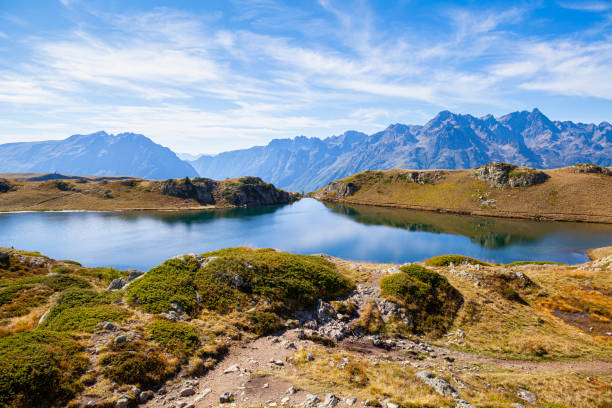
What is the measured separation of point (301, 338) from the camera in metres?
20.3

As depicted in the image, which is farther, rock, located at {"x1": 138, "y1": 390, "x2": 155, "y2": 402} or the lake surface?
the lake surface

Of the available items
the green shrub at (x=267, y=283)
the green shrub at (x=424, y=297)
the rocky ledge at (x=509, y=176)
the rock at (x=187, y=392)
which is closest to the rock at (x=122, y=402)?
the rock at (x=187, y=392)

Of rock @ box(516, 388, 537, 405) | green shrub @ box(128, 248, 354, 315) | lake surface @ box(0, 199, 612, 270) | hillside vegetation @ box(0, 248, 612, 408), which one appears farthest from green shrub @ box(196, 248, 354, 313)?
lake surface @ box(0, 199, 612, 270)

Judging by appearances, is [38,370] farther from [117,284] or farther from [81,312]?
[117,284]

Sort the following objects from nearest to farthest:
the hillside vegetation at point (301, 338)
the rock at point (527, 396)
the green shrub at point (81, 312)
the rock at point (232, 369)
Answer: the hillside vegetation at point (301, 338)
the rock at point (527, 396)
the rock at point (232, 369)
the green shrub at point (81, 312)

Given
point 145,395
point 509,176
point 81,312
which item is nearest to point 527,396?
point 145,395

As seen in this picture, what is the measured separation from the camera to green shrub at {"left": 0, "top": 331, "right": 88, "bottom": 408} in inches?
438

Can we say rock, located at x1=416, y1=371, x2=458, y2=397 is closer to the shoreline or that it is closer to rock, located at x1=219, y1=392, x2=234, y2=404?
rock, located at x1=219, y1=392, x2=234, y2=404

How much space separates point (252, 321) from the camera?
21.1m

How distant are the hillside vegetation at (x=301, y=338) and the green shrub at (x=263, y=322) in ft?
0.35

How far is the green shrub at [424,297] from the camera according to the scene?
24281mm

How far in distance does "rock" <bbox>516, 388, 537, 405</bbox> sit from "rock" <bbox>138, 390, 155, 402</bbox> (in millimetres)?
19799

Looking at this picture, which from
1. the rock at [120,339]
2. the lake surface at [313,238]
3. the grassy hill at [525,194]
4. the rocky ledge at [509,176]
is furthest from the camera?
the rocky ledge at [509,176]

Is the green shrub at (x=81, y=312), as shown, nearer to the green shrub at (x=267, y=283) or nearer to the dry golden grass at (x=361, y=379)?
the green shrub at (x=267, y=283)
